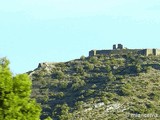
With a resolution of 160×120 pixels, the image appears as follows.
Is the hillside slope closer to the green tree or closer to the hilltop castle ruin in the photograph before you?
the hilltop castle ruin

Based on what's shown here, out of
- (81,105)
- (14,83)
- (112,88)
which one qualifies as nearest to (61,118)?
(81,105)

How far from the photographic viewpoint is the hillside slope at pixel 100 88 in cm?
14500

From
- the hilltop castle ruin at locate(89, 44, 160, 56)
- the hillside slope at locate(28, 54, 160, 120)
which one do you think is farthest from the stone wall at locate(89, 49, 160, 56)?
the hillside slope at locate(28, 54, 160, 120)

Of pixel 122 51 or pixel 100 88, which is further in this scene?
pixel 122 51

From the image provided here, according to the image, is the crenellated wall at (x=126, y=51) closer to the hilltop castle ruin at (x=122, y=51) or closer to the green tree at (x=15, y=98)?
the hilltop castle ruin at (x=122, y=51)

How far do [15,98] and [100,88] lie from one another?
10651 cm

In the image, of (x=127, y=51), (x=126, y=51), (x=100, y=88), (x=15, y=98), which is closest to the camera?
(x=15, y=98)

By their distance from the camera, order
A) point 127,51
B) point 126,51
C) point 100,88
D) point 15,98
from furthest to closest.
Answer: point 126,51 → point 127,51 → point 100,88 → point 15,98

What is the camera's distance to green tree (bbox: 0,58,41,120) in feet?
176

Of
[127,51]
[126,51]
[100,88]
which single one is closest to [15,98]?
[100,88]

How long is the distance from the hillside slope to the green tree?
84.3m

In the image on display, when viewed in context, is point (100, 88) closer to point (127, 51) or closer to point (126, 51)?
point (127, 51)

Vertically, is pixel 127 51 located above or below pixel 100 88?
above

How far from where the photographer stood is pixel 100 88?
160 m
